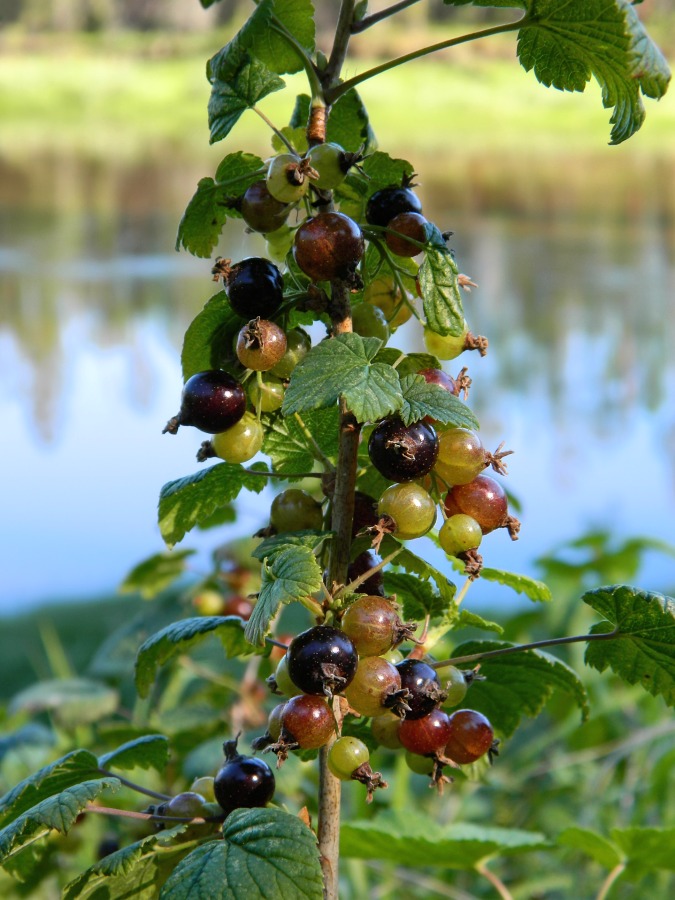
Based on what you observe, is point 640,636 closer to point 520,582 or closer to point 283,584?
point 520,582

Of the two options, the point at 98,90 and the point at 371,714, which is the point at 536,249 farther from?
the point at 371,714

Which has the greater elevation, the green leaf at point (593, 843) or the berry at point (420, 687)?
the berry at point (420, 687)

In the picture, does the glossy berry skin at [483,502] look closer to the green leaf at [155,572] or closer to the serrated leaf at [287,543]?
the serrated leaf at [287,543]

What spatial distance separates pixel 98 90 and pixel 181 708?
12.9ft

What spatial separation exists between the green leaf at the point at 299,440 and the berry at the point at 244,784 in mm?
130

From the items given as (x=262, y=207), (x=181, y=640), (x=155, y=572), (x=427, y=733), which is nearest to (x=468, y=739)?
(x=427, y=733)

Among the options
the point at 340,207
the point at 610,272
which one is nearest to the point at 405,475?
the point at 340,207

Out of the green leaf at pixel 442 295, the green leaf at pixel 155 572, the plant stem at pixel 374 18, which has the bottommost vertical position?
the green leaf at pixel 155 572

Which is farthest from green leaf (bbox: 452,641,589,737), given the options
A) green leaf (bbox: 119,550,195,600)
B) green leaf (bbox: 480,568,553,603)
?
green leaf (bbox: 119,550,195,600)

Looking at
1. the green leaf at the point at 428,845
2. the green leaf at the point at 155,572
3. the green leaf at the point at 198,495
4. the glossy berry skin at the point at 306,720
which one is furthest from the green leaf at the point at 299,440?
the green leaf at the point at 155,572

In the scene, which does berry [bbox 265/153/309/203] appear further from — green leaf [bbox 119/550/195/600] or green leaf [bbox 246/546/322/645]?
green leaf [bbox 119/550/195/600]

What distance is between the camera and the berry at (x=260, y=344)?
0.40m

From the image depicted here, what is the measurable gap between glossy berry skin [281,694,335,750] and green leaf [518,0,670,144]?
0.25m

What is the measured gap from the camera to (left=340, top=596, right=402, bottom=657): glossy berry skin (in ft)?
1.27
